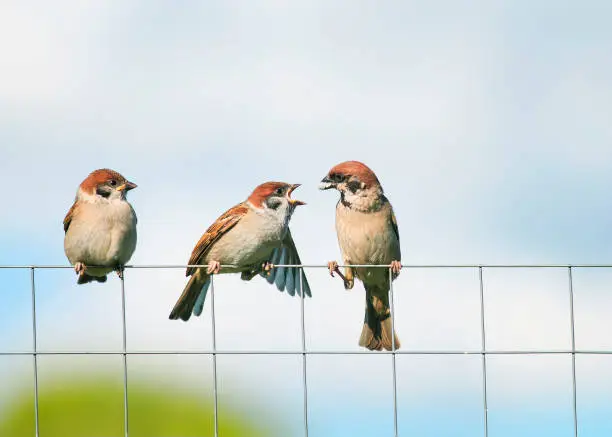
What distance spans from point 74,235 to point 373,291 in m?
1.90

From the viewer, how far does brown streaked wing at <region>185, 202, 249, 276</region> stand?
6.42m

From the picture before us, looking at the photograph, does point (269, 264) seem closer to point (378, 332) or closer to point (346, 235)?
point (346, 235)

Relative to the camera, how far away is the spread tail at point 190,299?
659 centimetres

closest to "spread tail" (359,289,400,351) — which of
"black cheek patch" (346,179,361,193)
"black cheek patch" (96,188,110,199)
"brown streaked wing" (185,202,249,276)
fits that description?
"black cheek patch" (346,179,361,193)

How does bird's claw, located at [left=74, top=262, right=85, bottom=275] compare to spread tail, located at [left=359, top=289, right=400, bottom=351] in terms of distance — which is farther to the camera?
spread tail, located at [left=359, top=289, right=400, bottom=351]

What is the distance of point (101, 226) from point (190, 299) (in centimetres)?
82

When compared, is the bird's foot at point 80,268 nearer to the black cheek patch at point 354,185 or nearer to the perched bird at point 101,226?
the perched bird at point 101,226

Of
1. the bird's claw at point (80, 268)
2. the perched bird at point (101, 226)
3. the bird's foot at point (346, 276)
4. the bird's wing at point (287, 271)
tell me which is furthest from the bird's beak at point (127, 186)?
the bird's foot at point (346, 276)

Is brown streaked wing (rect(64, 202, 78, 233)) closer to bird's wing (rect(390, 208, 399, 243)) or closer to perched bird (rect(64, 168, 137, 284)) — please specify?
perched bird (rect(64, 168, 137, 284))

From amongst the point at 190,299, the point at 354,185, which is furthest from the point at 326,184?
the point at 190,299

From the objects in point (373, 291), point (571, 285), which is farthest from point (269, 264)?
point (571, 285)

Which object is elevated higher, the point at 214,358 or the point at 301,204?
the point at 301,204

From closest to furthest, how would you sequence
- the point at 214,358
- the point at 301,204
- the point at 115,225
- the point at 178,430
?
the point at 214,358
the point at 115,225
the point at 301,204
the point at 178,430

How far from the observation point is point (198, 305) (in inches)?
261
